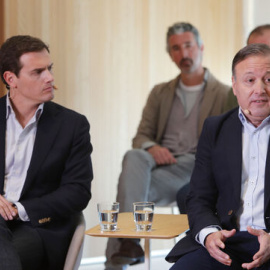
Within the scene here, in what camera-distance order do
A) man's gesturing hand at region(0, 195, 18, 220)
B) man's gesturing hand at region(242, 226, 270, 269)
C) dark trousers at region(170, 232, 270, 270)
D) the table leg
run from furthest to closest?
man's gesturing hand at region(0, 195, 18, 220) → the table leg → dark trousers at region(170, 232, 270, 270) → man's gesturing hand at region(242, 226, 270, 269)

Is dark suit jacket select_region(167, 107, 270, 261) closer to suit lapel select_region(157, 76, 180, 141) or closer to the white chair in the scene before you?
the white chair

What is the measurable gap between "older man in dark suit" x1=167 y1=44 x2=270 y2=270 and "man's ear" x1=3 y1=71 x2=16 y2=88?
1044mm

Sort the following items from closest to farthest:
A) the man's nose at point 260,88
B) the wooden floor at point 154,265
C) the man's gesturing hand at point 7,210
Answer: the man's nose at point 260,88, the man's gesturing hand at point 7,210, the wooden floor at point 154,265

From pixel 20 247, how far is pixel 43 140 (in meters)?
0.50

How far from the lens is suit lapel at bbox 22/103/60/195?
9.26 ft

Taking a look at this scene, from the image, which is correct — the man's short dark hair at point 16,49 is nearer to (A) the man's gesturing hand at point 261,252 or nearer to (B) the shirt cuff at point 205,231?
(B) the shirt cuff at point 205,231

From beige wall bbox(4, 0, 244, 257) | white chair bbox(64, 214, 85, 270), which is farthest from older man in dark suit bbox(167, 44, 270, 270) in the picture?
beige wall bbox(4, 0, 244, 257)

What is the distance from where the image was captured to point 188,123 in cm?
425

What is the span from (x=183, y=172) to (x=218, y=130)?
160 centimetres

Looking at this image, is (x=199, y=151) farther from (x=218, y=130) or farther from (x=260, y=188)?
(x=260, y=188)

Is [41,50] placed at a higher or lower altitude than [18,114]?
higher

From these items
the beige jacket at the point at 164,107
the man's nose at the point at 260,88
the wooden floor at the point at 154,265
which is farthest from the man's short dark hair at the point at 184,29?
the man's nose at the point at 260,88

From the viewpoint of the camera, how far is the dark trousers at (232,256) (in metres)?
2.19

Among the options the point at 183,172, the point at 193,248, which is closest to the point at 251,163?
the point at 193,248
